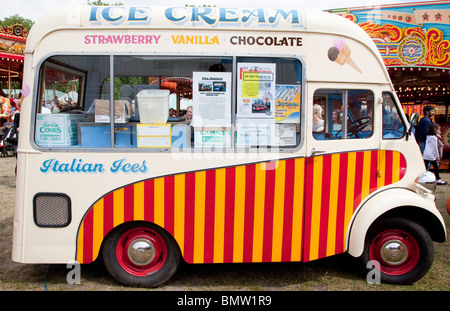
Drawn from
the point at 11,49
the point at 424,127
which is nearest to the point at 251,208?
the point at 424,127

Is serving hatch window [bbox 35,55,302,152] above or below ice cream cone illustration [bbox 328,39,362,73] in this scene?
below

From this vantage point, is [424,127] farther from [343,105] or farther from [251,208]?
[251,208]

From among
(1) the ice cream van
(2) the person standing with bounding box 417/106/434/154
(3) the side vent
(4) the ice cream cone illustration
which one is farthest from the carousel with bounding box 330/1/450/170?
(3) the side vent

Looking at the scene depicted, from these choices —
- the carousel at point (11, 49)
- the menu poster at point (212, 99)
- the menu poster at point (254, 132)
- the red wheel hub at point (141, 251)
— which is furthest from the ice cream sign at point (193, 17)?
the carousel at point (11, 49)

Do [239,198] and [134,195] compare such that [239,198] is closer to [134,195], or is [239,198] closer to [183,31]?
[134,195]

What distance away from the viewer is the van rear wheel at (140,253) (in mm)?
3426

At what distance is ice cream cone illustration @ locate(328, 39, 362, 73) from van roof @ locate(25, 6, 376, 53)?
0.33ft

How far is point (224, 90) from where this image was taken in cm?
335

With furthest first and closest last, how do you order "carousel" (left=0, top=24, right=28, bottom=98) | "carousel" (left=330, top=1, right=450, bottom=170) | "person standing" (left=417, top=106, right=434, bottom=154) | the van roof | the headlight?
"carousel" (left=0, top=24, right=28, bottom=98)
"carousel" (left=330, top=1, right=450, bottom=170)
"person standing" (left=417, top=106, right=434, bottom=154)
the headlight
the van roof

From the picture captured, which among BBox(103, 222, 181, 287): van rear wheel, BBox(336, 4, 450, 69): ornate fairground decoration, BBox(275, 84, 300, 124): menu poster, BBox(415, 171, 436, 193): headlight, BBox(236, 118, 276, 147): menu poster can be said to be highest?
BBox(336, 4, 450, 69): ornate fairground decoration

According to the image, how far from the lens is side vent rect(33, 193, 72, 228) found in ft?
10.8

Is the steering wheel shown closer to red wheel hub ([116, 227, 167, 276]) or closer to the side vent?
red wheel hub ([116, 227, 167, 276])

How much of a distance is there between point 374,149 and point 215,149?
1611mm

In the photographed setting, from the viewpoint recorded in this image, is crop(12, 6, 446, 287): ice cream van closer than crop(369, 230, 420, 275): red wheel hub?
Yes
